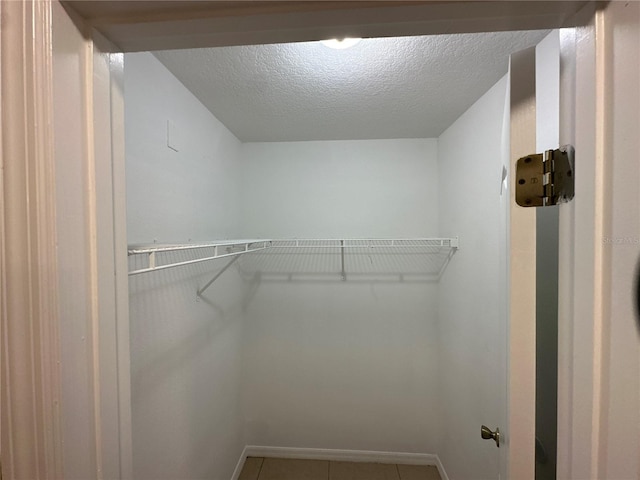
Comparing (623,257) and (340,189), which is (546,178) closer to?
(623,257)

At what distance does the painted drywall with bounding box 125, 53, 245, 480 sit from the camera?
91cm

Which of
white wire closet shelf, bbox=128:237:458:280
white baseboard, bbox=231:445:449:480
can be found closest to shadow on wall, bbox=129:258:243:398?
white wire closet shelf, bbox=128:237:458:280

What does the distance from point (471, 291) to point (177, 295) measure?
5.14 feet

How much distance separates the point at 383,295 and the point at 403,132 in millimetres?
1227

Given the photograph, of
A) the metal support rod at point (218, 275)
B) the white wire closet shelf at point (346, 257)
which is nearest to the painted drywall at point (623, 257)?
the metal support rod at point (218, 275)

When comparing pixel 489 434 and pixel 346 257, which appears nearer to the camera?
pixel 489 434

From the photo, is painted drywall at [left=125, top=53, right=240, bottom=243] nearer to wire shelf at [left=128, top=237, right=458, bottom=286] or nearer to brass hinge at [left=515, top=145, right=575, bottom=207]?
wire shelf at [left=128, top=237, right=458, bottom=286]

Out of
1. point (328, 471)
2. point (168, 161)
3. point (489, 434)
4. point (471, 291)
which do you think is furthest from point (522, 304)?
point (328, 471)

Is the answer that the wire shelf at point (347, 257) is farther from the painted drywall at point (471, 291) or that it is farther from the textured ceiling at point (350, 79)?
the textured ceiling at point (350, 79)

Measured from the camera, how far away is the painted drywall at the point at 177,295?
2.98ft

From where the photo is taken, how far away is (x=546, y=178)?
18.0 inches

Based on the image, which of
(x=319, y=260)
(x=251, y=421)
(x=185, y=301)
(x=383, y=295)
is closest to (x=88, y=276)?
(x=185, y=301)

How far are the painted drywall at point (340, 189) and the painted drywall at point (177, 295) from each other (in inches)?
12.1

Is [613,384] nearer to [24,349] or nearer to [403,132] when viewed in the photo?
[24,349]
